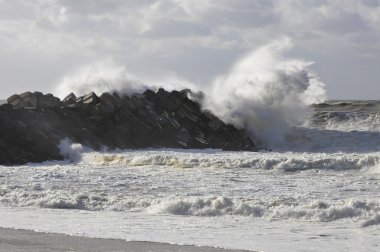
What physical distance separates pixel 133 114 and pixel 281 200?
15553 mm

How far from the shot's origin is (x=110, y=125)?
24453 millimetres

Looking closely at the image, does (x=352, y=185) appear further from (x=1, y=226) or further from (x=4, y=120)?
(x=4, y=120)

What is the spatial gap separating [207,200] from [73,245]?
10.5ft

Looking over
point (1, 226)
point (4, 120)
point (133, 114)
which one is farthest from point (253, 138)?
point (1, 226)

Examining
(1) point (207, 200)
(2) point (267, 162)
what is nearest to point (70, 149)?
(2) point (267, 162)

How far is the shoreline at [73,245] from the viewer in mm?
7363

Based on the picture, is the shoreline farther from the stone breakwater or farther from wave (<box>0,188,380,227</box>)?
the stone breakwater

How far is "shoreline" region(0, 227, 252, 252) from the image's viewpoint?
290 inches

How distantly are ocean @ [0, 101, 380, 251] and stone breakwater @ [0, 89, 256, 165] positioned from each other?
199cm

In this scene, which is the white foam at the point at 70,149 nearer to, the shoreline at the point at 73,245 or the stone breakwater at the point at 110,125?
the stone breakwater at the point at 110,125

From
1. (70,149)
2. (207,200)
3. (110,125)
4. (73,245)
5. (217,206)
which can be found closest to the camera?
(73,245)

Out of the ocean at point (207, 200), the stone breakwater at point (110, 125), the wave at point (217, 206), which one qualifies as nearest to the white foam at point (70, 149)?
the stone breakwater at point (110, 125)

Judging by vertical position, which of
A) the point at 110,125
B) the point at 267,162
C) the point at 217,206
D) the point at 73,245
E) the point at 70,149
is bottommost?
the point at 73,245

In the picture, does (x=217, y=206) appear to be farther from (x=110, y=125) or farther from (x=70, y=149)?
(x=110, y=125)
